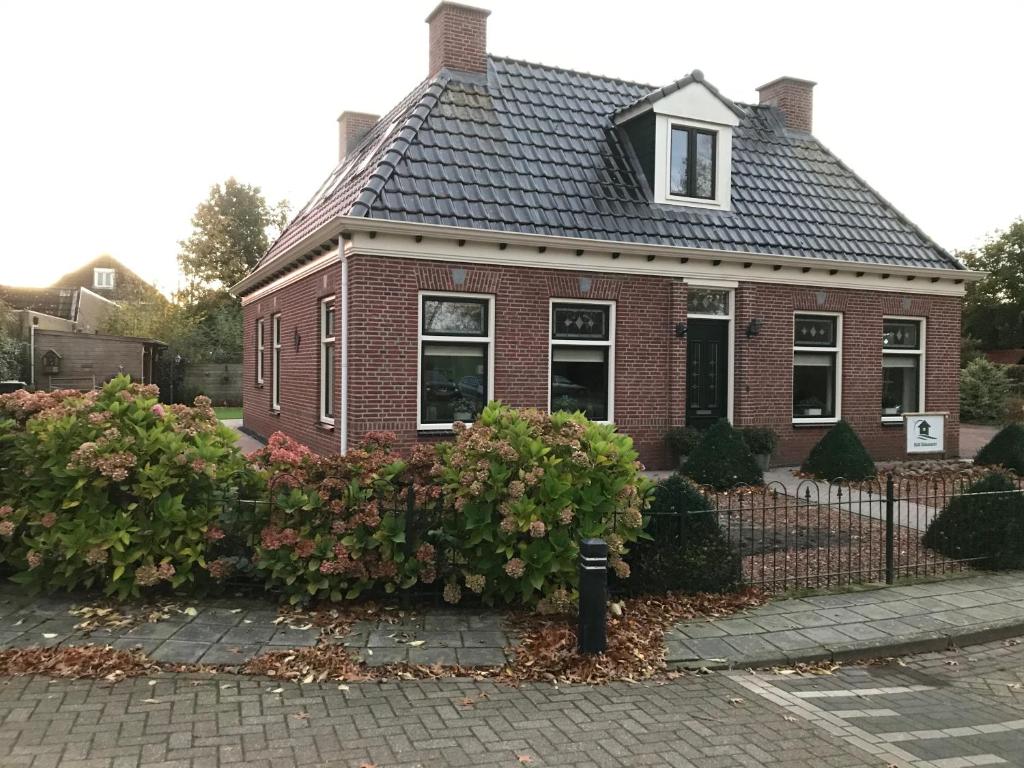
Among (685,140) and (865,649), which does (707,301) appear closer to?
(685,140)

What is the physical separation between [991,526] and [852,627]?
2878 mm

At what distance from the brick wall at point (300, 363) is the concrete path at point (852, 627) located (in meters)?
7.10

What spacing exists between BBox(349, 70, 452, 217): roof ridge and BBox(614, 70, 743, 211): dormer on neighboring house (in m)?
3.52

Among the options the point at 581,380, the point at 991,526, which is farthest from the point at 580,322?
the point at 991,526

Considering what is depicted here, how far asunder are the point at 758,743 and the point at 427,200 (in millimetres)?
8982

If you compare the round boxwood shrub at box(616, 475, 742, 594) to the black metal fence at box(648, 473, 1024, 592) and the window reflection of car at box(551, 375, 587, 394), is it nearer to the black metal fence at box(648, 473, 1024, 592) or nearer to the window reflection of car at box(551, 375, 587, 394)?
the black metal fence at box(648, 473, 1024, 592)

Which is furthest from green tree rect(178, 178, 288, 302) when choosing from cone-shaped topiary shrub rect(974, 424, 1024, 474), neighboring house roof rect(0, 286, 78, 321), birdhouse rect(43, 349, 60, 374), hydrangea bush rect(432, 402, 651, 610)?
hydrangea bush rect(432, 402, 651, 610)

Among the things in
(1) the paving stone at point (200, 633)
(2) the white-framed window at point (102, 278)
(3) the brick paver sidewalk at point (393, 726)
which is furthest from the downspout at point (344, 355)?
(2) the white-framed window at point (102, 278)

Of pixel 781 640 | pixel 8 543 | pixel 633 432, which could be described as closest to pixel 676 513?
pixel 781 640

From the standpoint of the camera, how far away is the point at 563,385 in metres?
12.6

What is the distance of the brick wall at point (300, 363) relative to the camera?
12.3m

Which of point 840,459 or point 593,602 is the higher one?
point 840,459

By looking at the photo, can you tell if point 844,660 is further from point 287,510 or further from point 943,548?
point 287,510

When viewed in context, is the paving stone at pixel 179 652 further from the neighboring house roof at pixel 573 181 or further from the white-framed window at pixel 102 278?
the white-framed window at pixel 102 278
